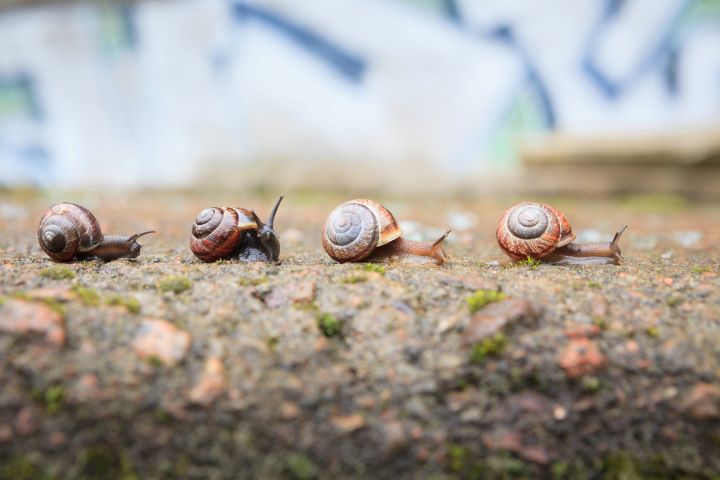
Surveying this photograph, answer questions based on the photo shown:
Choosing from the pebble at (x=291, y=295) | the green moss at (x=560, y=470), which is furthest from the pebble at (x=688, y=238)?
the pebble at (x=291, y=295)

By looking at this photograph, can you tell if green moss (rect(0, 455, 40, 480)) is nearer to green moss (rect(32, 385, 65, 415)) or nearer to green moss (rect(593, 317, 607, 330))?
green moss (rect(32, 385, 65, 415))

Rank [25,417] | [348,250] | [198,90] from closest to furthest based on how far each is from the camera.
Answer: [25,417] < [348,250] < [198,90]

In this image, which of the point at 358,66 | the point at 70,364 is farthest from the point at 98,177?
the point at 70,364

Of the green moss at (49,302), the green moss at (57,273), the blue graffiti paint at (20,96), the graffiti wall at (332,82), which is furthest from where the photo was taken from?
the blue graffiti paint at (20,96)


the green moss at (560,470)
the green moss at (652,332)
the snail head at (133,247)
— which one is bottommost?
the green moss at (560,470)

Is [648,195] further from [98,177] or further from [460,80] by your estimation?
[98,177]

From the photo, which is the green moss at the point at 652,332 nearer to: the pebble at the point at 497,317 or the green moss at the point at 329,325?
the pebble at the point at 497,317

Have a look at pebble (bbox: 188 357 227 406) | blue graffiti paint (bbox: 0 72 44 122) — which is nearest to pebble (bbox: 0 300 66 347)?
pebble (bbox: 188 357 227 406)
